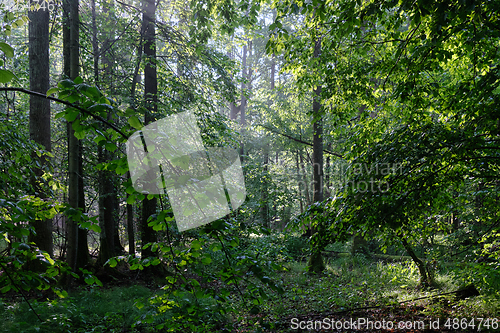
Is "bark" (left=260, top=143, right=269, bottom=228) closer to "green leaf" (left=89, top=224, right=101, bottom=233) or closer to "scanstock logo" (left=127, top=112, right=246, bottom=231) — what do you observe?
"green leaf" (left=89, top=224, right=101, bottom=233)

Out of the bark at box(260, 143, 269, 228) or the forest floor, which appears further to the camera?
the bark at box(260, 143, 269, 228)

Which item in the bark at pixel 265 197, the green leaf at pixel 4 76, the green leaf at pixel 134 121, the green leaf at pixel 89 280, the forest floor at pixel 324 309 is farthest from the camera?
the bark at pixel 265 197

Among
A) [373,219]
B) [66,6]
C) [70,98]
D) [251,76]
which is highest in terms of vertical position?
[251,76]

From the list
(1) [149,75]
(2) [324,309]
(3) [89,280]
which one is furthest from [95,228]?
(1) [149,75]

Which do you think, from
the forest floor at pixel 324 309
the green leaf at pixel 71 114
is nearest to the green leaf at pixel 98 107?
the green leaf at pixel 71 114

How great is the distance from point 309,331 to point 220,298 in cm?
361

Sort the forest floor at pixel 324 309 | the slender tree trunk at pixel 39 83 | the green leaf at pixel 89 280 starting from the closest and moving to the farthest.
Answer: the green leaf at pixel 89 280 < the forest floor at pixel 324 309 < the slender tree trunk at pixel 39 83

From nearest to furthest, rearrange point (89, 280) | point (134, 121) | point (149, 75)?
point (134, 121) < point (89, 280) < point (149, 75)

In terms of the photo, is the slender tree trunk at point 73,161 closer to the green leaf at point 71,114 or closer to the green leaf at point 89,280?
the green leaf at point 89,280

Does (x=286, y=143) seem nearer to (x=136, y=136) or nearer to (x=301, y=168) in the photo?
(x=301, y=168)

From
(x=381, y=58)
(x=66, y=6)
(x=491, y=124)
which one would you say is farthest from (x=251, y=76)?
(x=491, y=124)

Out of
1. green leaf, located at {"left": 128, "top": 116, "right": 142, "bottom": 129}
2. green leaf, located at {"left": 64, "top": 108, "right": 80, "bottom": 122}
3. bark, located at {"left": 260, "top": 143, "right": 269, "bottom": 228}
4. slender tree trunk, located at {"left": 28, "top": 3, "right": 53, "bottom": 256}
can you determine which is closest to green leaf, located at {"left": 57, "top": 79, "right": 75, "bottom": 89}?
green leaf, located at {"left": 64, "top": 108, "right": 80, "bottom": 122}

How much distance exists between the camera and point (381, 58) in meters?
3.99

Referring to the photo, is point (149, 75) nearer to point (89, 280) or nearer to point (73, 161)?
point (73, 161)
